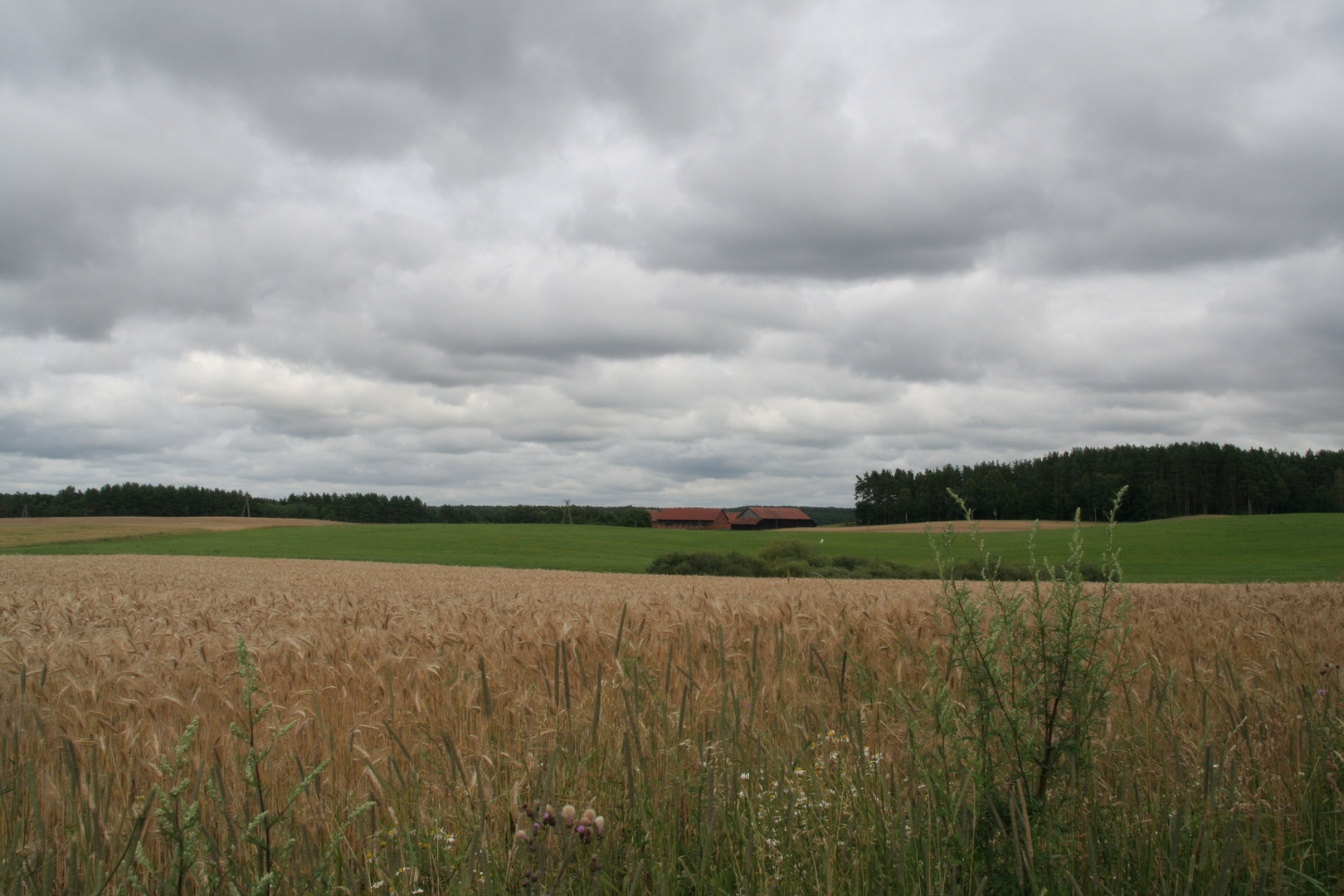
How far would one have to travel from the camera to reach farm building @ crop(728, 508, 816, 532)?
15775 centimetres

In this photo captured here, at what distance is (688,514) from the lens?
165250 mm

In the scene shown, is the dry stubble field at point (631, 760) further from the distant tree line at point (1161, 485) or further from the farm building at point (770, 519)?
the farm building at point (770, 519)

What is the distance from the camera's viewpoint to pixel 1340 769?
3926 mm

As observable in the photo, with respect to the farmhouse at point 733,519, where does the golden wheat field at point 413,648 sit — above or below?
above

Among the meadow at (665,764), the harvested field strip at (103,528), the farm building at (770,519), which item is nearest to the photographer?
the meadow at (665,764)

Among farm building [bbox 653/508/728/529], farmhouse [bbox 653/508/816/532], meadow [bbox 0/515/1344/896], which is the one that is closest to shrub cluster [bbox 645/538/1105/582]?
meadow [bbox 0/515/1344/896]

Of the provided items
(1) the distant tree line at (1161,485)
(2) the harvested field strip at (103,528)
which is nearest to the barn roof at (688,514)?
(1) the distant tree line at (1161,485)

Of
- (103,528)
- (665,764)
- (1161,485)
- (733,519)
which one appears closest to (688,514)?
(733,519)

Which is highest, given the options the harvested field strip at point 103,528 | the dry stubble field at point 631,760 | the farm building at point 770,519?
the dry stubble field at point 631,760

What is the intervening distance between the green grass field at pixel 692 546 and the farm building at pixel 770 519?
70362mm

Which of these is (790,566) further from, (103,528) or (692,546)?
(103,528)

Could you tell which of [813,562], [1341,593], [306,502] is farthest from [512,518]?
[1341,593]

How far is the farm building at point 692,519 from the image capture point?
161500mm

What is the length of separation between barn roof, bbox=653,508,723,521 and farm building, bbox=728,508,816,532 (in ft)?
16.0
